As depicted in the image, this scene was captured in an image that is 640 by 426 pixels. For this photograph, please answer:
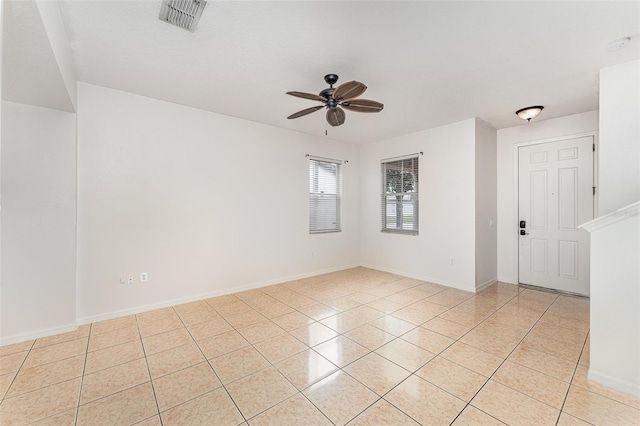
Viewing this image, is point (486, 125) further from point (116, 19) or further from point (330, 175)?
point (116, 19)

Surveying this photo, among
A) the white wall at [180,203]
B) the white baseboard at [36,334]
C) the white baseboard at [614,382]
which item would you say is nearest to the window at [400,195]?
the white wall at [180,203]

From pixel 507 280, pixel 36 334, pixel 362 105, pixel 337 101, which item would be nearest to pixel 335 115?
pixel 337 101

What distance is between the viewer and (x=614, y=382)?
210 cm

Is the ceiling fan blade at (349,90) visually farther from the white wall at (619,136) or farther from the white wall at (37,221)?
the white wall at (37,221)

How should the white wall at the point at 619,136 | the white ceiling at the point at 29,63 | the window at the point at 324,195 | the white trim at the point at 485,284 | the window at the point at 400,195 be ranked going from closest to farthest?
the white ceiling at the point at 29,63
the white wall at the point at 619,136
the white trim at the point at 485,284
the window at the point at 400,195
the window at the point at 324,195

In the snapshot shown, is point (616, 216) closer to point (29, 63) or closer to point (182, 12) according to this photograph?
point (182, 12)

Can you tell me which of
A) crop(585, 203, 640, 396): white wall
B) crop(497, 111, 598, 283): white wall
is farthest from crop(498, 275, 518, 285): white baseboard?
crop(585, 203, 640, 396): white wall

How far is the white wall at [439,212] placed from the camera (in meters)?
4.41

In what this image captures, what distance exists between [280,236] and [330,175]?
5.64 ft

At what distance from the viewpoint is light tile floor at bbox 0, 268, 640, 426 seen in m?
1.85

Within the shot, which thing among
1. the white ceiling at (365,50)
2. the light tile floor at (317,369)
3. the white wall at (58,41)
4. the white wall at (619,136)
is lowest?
the light tile floor at (317,369)

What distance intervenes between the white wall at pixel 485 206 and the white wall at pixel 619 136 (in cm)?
164

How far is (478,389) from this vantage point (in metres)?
2.07

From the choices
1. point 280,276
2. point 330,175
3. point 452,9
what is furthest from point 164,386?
point 330,175
